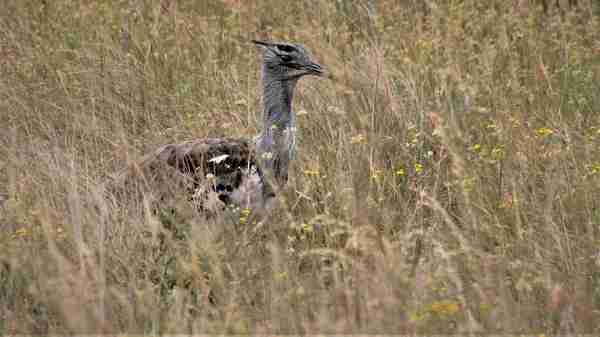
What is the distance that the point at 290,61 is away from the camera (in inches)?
235

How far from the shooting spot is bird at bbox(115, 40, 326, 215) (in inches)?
211

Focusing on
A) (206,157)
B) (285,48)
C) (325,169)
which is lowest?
(325,169)

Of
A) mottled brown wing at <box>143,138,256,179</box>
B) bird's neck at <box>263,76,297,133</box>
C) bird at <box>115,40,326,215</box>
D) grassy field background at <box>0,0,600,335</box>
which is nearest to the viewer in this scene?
grassy field background at <box>0,0,600,335</box>

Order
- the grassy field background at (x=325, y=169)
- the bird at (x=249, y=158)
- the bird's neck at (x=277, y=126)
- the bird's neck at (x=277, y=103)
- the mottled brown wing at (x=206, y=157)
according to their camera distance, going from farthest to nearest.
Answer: the bird's neck at (x=277, y=103) < the bird's neck at (x=277, y=126) < the mottled brown wing at (x=206, y=157) < the bird at (x=249, y=158) < the grassy field background at (x=325, y=169)

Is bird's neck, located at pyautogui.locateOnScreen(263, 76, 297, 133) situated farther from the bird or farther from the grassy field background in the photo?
the grassy field background

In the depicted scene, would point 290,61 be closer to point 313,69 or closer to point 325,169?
point 313,69

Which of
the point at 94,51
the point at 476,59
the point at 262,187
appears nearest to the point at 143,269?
the point at 262,187

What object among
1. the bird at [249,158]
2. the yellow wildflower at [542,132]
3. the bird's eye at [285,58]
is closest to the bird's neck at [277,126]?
the bird at [249,158]

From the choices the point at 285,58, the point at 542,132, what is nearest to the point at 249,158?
the point at 285,58

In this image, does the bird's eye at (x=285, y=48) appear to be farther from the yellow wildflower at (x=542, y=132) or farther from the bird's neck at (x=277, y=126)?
the yellow wildflower at (x=542, y=132)

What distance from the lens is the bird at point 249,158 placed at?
5.36 m

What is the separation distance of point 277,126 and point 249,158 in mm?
632

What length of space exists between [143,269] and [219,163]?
3.91 ft

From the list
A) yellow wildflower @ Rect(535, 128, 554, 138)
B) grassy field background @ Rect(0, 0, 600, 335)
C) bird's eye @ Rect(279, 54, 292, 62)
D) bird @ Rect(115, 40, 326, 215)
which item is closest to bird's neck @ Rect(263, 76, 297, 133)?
bird @ Rect(115, 40, 326, 215)
